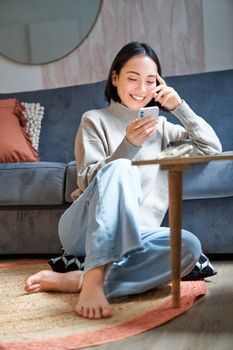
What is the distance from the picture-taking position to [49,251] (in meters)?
1.89

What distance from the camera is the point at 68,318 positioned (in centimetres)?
114

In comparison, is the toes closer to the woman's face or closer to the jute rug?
the jute rug

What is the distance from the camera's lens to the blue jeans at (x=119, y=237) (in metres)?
1.16

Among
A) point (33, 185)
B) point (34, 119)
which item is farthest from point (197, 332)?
point (34, 119)

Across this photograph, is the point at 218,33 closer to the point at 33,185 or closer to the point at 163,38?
the point at 163,38

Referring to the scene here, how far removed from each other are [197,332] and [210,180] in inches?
27.5

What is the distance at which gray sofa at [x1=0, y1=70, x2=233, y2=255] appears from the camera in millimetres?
1649

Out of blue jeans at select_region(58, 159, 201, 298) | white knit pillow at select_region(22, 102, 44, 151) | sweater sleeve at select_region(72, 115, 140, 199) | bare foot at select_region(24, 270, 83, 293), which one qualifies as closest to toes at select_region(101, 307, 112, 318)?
blue jeans at select_region(58, 159, 201, 298)

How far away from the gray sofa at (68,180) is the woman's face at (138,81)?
0.31 metres

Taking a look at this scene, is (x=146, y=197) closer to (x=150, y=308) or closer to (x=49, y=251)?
(x=150, y=308)

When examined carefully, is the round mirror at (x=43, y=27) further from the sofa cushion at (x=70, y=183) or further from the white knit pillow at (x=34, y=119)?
the sofa cushion at (x=70, y=183)

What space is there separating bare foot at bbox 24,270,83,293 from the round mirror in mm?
1818

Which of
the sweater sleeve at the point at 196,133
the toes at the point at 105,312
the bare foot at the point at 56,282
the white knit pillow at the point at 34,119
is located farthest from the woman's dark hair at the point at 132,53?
the white knit pillow at the point at 34,119

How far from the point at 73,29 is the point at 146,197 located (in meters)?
1.70
